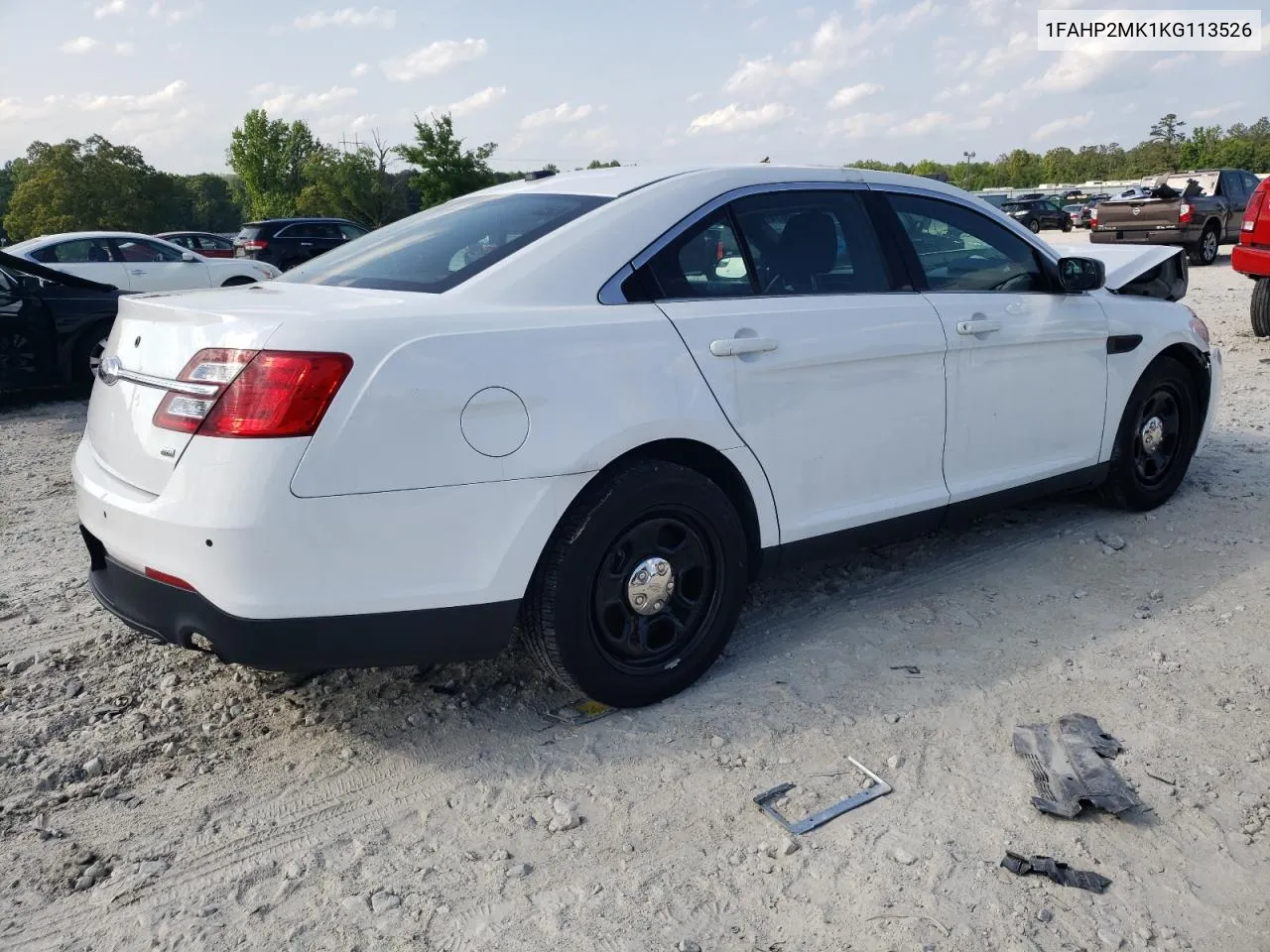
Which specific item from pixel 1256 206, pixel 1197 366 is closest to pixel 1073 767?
pixel 1197 366

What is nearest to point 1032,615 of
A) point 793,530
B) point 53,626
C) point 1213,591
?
point 1213,591

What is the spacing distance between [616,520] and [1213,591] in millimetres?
2676

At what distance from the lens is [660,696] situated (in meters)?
3.34

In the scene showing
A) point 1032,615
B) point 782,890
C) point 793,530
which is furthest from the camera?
point 1032,615

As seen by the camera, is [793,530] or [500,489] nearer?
[500,489]

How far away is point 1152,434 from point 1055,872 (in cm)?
326

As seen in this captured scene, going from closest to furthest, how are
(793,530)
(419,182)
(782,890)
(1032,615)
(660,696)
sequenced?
(782,890)
(660,696)
(793,530)
(1032,615)
(419,182)

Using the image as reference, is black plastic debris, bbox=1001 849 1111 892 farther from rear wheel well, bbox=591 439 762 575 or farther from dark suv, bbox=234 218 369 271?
dark suv, bbox=234 218 369 271

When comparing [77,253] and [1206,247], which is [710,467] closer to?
[77,253]

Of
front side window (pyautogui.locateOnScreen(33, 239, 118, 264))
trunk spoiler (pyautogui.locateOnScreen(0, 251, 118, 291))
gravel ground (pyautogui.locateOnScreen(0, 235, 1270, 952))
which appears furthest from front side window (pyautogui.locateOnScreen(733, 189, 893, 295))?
front side window (pyautogui.locateOnScreen(33, 239, 118, 264))

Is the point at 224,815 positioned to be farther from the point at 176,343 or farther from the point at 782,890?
the point at 782,890

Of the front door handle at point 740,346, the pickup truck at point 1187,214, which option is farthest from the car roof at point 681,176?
the pickup truck at point 1187,214

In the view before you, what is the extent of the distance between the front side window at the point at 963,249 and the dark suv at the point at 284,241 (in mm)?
19715

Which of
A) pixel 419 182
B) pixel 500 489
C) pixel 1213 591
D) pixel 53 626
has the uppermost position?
pixel 419 182
